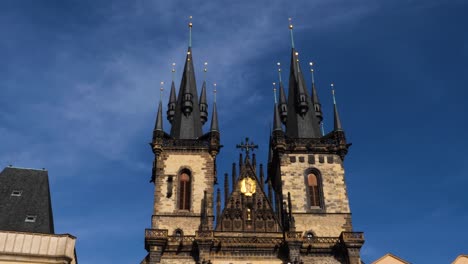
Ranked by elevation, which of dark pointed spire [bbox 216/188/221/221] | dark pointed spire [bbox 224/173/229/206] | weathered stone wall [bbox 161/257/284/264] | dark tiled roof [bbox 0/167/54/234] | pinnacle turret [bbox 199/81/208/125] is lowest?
weathered stone wall [bbox 161/257/284/264]

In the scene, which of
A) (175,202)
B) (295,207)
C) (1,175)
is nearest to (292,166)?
(295,207)

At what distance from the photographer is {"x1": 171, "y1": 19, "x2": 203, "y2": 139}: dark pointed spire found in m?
39.8

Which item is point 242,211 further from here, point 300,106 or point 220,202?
point 300,106

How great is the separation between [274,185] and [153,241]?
36.4 feet

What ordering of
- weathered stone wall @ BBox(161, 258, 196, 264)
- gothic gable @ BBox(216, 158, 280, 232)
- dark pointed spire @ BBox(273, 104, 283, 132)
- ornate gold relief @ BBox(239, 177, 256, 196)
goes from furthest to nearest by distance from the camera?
dark pointed spire @ BBox(273, 104, 283, 132) < ornate gold relief @ BBox(239, 177, 256, 196) < gothic gable @ BBox(216, 158, 280, 232) < weathered stone wall @ BBox(161, 258, 196, 264)

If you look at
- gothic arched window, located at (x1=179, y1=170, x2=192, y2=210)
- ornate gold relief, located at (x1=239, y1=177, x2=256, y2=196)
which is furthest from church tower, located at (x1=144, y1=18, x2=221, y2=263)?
ornate gold relief, located at (x1=239, y1=177, x2=256, y2=196)

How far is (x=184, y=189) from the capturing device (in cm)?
3662

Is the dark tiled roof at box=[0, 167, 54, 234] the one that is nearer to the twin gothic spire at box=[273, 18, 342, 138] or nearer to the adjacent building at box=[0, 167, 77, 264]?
the adjacent building at box=[0, 167, 77, 264]

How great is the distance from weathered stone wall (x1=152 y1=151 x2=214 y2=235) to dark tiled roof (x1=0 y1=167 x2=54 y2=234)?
26.1ft

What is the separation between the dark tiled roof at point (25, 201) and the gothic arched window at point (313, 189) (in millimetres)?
16506

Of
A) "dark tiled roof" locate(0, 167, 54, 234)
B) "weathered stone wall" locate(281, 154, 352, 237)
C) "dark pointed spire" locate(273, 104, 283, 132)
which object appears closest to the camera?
"dark tiled roof" locate(0, 167, 54, 234)

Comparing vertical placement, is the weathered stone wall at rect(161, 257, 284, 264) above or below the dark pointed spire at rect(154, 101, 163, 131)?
below

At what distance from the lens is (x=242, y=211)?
117ft

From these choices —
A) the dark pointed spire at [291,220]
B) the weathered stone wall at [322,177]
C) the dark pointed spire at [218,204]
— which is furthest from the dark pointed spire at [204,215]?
the weathered stone wall at [322,177]
